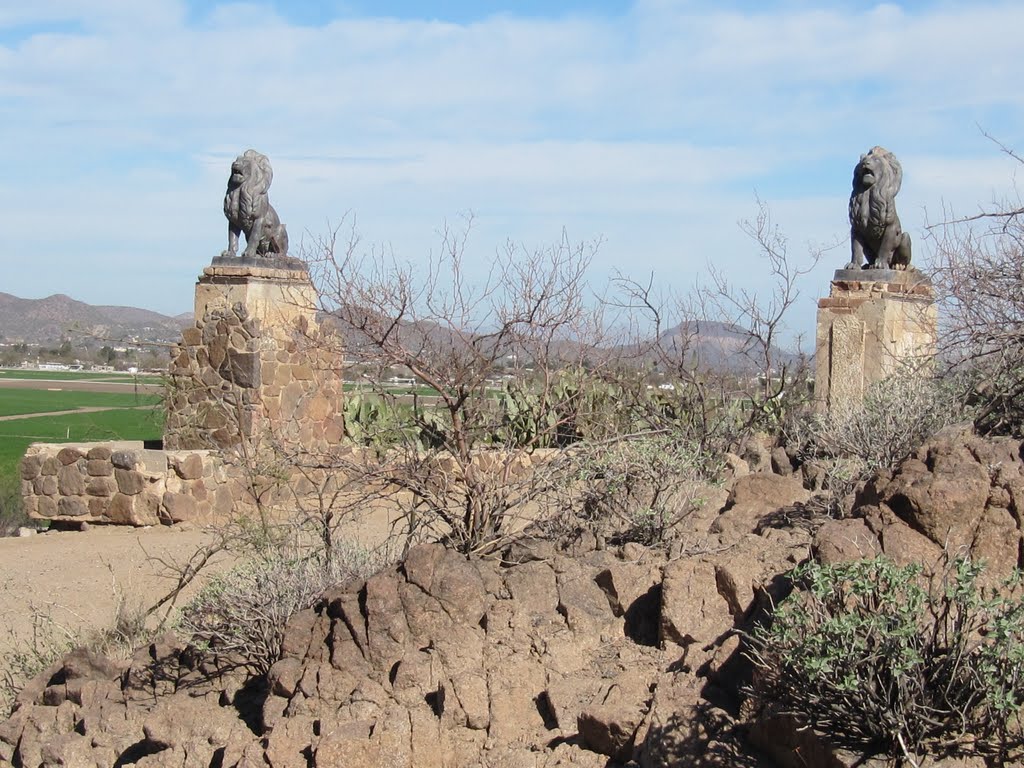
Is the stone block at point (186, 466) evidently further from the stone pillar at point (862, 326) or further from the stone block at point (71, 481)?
the stone pillar at point (862, 326)

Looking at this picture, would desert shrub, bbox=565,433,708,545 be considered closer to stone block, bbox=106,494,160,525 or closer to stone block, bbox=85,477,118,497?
stone block, bbox=106,494,160,525

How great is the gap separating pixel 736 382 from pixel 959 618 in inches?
394

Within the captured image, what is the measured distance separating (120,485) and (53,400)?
37.4 meters

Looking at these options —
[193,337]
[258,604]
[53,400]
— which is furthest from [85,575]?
[53,400]

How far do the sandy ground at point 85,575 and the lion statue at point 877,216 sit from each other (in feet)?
17.7

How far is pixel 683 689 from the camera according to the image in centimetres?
485

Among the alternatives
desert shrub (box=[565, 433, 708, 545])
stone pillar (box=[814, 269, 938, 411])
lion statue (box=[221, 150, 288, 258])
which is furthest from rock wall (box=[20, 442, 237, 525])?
stone pillar (box=[814, 269, 938, 411])

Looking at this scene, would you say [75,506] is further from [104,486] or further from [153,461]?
[153,461]

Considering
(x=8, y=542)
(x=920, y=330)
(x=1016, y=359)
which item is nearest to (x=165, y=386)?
(x=8, y=542)

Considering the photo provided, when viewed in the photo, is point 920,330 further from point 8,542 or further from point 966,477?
point 8,542

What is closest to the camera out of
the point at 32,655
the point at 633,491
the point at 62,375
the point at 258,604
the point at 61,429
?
the point at 258,604

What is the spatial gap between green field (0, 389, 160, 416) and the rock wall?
2756 centimetres

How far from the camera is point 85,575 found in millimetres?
9633

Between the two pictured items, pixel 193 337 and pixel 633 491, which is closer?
pixel 633 491
